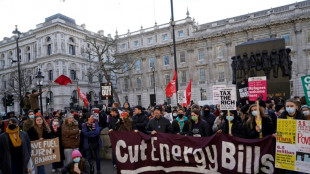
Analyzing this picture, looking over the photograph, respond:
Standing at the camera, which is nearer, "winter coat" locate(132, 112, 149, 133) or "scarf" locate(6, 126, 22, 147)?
"scarf" locate(6, 126, 22, 147)

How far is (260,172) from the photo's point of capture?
4.89 m

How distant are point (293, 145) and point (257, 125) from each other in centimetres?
73

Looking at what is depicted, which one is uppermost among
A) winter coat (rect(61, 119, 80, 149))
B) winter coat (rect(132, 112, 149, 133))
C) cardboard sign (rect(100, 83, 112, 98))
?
cardboard sign (rect(100, 83, 112, 98))

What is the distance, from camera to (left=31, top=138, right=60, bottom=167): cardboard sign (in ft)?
21.2

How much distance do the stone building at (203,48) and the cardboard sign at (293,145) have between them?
3283cm

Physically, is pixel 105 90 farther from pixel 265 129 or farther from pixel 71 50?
pixel 71 50

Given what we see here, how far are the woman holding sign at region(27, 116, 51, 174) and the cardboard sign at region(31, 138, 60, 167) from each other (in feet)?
0.49

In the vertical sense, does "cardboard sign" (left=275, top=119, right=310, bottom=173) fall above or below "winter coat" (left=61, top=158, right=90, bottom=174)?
above

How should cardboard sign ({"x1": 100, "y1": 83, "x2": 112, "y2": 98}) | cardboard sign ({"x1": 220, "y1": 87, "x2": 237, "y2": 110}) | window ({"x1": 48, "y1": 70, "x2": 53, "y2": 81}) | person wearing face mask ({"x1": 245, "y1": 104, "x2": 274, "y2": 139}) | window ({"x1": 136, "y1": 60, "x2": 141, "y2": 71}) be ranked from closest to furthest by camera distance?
person wearing face mask ({"x1": 245, "y1": 104, "x2": 274, "y2": 139}), cardboard sign ({"x1": 220, "y1": 87, "x2": 237, "y2": 110}), cardboard sign ({"x1": 100, "y1": 83, "x2": 112, "y2": 98}), window ({"x1": 136, "y1": 60, "x2": 141, "y2": 71}), window ({"x1": 48, "y1": 70, "x2": 53, "y2": 81})

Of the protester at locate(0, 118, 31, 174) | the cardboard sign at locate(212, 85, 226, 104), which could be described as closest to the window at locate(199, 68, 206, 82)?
the cardboard sign at locate(212, 85, 226, 104)

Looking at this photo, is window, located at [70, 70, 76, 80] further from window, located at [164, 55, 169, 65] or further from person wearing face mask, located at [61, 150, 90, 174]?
person wearing face mask, located at [61, 150, 90, 174]

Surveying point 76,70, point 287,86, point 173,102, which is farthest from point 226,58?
point 76,70

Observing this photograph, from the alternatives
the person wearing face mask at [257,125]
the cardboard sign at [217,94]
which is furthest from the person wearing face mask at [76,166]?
the person wearing face mask at [257,125]

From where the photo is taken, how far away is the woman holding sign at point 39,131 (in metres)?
6.53
